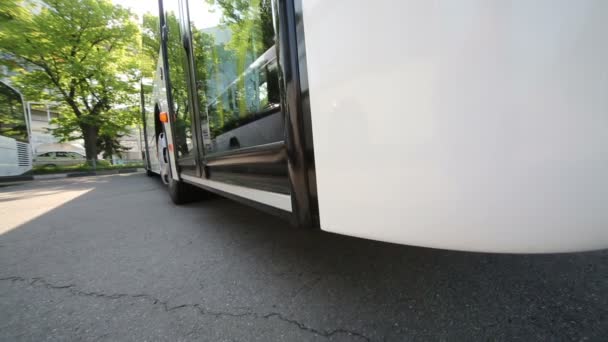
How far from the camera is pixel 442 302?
2.80 ft

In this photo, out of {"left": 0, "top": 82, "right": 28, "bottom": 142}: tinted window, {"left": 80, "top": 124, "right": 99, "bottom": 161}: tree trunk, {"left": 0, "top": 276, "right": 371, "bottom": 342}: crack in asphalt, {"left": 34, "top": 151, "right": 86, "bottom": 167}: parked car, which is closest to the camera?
{"left": 0, "top": 276, "right": 371, "bottom": 342}: crack in asphalt

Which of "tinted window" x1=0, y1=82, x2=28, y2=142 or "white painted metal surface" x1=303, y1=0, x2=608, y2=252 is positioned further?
"tinted window" x1=0, y1=82, x2=28, y2=142

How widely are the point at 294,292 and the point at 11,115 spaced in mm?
10414

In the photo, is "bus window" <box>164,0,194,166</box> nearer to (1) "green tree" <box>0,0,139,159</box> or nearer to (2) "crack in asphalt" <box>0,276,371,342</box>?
(2) "crack in asphalt" <box>0,276,371,342</box>

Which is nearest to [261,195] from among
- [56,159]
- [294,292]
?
[294,292]

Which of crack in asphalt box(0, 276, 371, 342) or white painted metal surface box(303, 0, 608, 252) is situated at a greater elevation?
white painted metal surface box(303, 0, 608, 252)

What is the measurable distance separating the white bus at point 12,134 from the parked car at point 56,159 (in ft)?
37.7

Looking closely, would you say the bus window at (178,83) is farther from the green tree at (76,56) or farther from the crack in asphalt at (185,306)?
the green tree at (76,56)

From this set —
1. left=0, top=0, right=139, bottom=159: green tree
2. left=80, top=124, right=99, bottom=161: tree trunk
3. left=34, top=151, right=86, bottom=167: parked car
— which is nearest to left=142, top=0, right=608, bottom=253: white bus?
left=0, top=0, right=139, bottom=159: green tree

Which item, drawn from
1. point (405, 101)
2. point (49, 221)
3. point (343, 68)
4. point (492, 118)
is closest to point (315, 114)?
point (343, 68)

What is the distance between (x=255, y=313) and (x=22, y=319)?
859mm

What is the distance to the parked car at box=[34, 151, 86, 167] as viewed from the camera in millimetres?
17109

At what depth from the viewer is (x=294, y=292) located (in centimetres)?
98

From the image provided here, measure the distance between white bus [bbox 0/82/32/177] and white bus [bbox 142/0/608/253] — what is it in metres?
9.83
